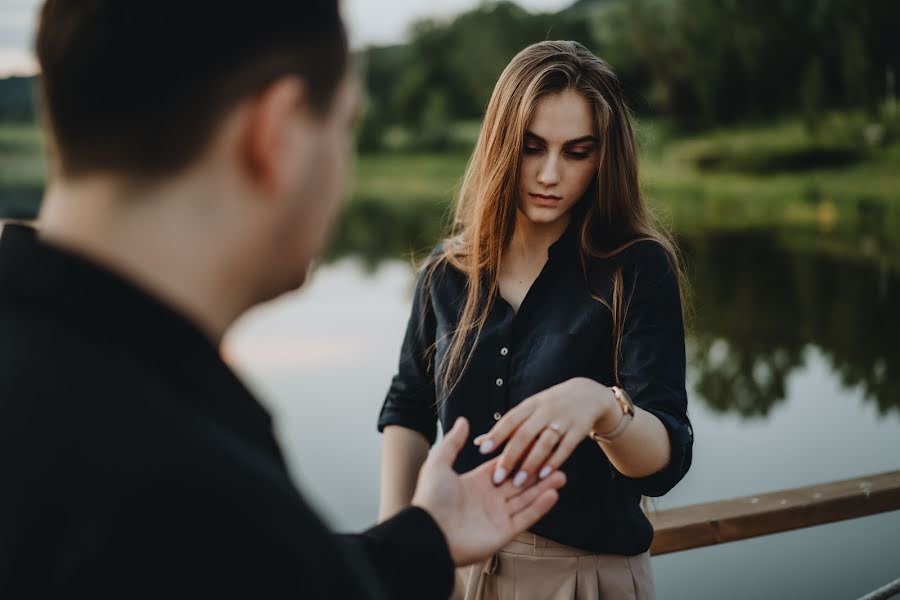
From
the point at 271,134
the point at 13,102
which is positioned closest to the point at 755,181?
the point at 13,102

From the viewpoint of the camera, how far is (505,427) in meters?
1.29

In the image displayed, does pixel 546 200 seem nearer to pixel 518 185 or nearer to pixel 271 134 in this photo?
pixel 518 185

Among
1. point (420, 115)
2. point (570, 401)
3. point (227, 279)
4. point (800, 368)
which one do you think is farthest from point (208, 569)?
point (420, 115)

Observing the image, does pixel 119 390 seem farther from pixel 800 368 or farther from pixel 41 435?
pixel 800 368

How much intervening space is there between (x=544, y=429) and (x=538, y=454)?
0.05 metres

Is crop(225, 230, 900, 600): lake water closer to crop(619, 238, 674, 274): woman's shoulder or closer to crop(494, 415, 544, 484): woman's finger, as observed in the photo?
crop(494, 415, 544, 484): woman's finger

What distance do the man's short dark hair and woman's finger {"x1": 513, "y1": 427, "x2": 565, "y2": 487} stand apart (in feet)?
2.30

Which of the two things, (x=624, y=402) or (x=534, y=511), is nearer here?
(x=534, y=511)

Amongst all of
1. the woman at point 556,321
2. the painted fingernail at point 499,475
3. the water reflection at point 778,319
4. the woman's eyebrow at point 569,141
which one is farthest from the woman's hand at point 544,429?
the water reflection at point 778,319

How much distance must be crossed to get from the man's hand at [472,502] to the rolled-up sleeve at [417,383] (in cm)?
66

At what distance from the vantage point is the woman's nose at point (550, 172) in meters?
1.78

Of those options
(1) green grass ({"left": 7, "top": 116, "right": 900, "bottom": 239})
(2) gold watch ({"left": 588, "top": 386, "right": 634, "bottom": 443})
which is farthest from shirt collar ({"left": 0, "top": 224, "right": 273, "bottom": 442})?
(1) green grass ({"left": 7, "top": 116, "right": 900, "bottom": 239})

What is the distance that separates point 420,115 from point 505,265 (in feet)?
79.3

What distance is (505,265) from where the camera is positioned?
1913 mm
